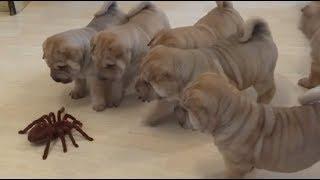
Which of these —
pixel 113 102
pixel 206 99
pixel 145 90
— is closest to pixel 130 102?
pixel 113 102

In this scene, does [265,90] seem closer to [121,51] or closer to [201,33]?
[201,33]

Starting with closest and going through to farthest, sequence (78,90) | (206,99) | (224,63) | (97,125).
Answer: (206,99)
(224,63)
(97,125)
(78,90)

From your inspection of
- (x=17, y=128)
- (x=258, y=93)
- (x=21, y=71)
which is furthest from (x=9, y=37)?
(x=258, y=93)

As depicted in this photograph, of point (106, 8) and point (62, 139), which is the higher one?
point (106, 8)

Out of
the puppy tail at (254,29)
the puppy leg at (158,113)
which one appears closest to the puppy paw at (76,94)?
the puppy leg at (158,113)

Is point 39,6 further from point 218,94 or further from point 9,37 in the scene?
point 218,94

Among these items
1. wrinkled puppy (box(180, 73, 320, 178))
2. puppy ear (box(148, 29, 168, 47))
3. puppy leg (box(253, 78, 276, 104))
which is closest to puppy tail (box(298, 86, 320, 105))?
wrinkled puppy (box(180, 73, 320, 178))
